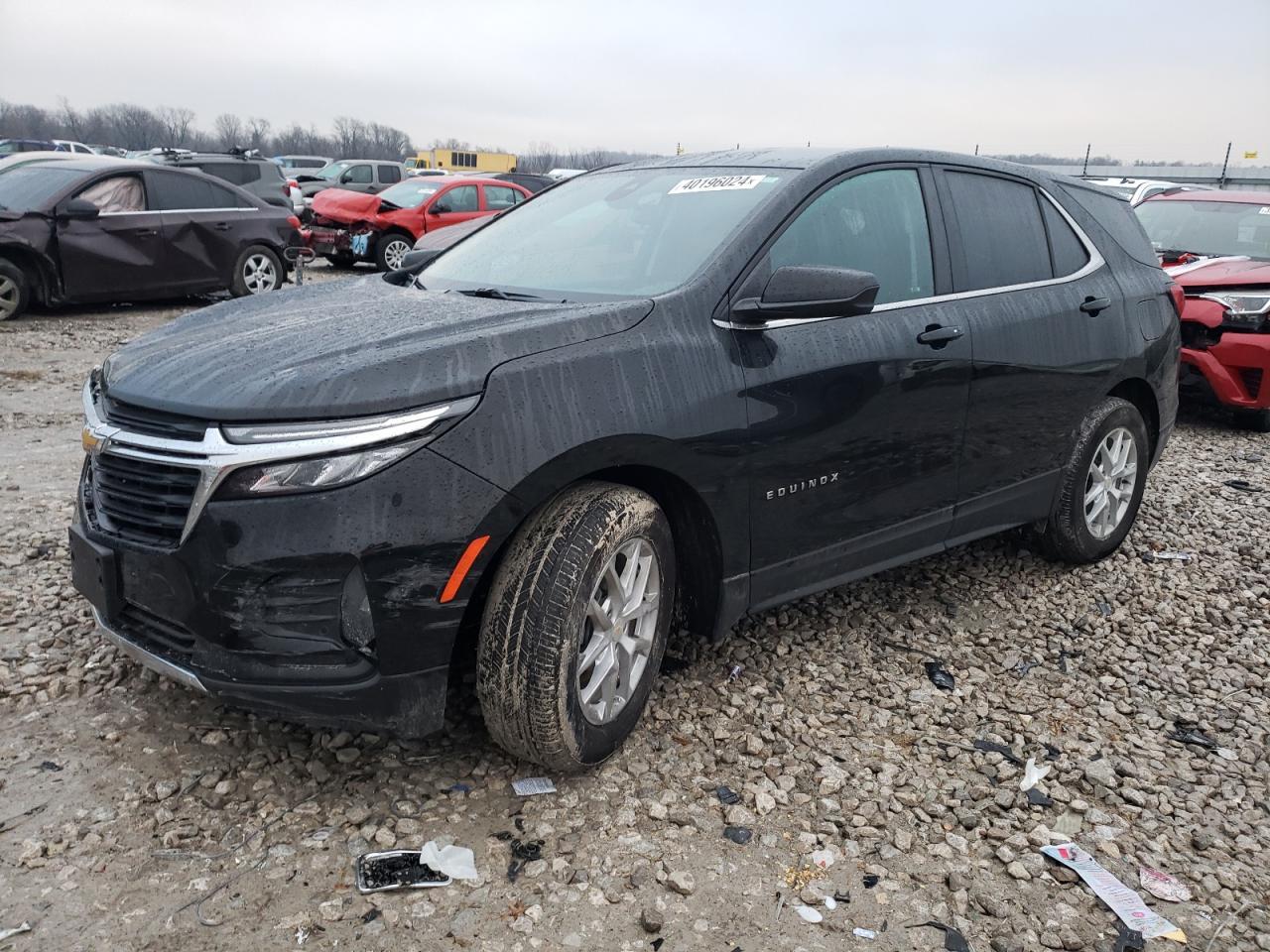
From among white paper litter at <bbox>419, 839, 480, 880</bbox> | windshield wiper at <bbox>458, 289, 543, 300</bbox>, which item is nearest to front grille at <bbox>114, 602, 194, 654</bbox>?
white paper litter at <bbox>419, 839, 480, 880</bbox>

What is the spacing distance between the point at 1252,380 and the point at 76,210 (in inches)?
407

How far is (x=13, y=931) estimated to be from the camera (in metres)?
2.24

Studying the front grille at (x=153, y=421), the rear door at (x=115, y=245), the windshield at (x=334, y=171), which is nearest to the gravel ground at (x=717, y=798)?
the front grille at (x=153, y=421)

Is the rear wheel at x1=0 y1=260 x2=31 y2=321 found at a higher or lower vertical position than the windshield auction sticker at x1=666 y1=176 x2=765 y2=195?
lower

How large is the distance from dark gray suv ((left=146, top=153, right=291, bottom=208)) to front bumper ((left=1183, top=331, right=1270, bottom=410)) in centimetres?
1407

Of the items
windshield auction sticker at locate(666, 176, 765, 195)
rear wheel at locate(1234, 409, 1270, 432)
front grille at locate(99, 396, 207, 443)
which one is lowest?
rear wheel at locate(1234, 409, 1270, 432)

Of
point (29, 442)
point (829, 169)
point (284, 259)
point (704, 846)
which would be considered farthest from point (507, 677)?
point (284, 259)

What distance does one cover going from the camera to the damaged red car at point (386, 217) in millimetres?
14922

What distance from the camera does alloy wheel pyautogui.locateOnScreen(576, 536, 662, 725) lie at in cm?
281

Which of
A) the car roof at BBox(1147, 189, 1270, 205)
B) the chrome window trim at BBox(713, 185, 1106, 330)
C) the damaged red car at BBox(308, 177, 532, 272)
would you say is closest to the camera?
the chrome window trim at BBox(713, 185, 1106, 330)

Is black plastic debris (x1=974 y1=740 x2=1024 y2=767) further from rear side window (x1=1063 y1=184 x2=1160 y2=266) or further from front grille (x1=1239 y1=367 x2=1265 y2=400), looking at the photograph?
front grille (x1=1239 y1=367 x2=1265 y2=400)

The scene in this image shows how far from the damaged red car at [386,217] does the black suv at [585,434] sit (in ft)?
37.7

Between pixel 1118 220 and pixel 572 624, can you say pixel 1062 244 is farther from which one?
pixel 572 624

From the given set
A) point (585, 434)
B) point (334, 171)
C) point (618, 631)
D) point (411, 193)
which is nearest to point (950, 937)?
point (618, 631)
